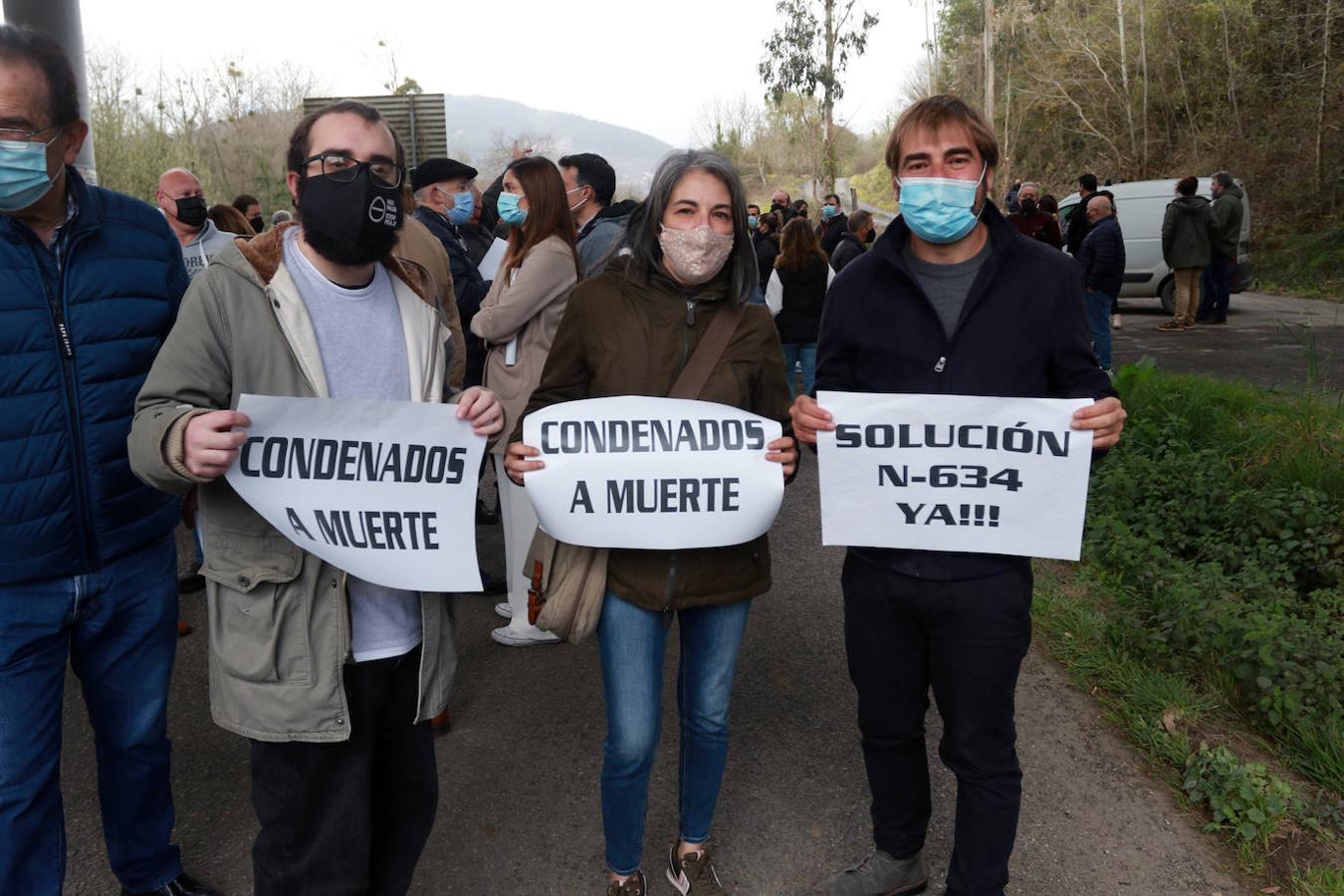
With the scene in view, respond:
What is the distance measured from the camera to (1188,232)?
13688mm

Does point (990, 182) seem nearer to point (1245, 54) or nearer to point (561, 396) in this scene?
point (561, 396)

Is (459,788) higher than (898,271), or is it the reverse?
(898,271)

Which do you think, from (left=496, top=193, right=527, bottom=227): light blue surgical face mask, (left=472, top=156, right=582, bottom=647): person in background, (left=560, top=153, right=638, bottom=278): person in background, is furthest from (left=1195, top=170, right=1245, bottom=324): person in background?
(left=472, top=156, right=582, bottom=647): person in background

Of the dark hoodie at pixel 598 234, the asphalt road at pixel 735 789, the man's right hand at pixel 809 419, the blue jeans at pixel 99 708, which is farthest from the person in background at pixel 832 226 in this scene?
the blue jeans at pixel 99 708

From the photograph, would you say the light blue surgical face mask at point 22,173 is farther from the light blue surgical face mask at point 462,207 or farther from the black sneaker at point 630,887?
the light blue surgical face mask at point 462,207

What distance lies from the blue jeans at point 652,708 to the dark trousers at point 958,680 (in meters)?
0.37

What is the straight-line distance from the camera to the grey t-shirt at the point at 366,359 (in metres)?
2.23

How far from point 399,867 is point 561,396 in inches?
51.3

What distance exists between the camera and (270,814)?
87.7 inches

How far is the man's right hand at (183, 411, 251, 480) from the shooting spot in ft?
6.43

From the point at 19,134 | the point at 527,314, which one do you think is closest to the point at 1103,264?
the point at 527,314

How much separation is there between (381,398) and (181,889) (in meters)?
1.69

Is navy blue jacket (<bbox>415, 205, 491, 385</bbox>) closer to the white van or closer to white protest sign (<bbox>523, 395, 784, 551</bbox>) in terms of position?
white protest sign (<bbox>523, 395, 784, 551</bbox>)

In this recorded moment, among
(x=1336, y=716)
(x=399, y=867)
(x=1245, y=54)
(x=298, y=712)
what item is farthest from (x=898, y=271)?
(x=1245, y=54)
